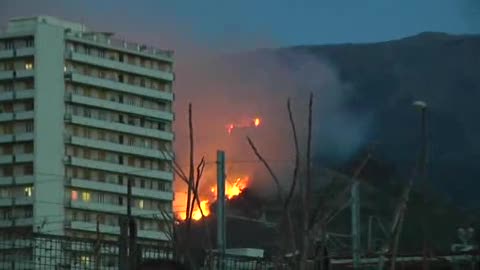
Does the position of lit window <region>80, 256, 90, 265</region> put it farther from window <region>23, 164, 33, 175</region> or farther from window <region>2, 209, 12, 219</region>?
window <region>23, 164, 33, 175</region>

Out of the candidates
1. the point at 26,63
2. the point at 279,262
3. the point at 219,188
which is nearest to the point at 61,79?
the point at 26,63

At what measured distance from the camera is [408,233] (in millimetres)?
51281

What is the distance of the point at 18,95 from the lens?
117m

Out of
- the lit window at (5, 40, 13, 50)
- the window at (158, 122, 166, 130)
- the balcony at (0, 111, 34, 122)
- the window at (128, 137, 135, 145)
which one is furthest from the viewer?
→ the window at (158, 122, 166, 130)

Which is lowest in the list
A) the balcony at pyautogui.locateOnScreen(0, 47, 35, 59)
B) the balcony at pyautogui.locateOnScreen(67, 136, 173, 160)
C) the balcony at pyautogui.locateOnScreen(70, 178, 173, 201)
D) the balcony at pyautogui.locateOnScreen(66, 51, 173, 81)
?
A: the balcony at pyautogui.locateOnScreen(70, 178, 173, 201)

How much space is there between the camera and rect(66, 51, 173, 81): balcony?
11969cm

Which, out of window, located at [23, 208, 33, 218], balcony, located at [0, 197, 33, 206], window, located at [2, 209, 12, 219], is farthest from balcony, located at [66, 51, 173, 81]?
window, located at [23, 208, 33, 218]

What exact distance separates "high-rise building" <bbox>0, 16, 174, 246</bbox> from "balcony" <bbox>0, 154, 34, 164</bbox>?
0.29 feet

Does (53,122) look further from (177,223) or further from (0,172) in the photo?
(177,223)

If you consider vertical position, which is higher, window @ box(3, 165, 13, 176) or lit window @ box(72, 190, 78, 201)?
window @ box(3, 165, 13, 176)

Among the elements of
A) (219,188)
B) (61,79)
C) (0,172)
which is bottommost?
(219,188)

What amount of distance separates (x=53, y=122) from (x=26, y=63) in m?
6.17

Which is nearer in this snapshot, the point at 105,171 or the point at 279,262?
the point at 279,262

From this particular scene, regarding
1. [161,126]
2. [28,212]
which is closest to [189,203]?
[28,212]
